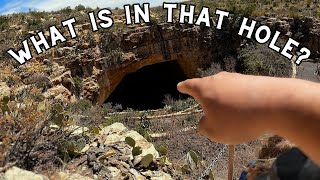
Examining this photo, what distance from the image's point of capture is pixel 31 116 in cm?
451

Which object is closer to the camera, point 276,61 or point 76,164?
point 76,164

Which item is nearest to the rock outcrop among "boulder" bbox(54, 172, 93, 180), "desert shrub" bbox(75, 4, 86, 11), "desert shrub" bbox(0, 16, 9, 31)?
"boulder" bbox(54, 172, 93, 180)

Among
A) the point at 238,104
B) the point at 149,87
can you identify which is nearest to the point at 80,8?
the point at 149,87

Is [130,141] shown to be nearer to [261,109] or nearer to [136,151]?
[136,151]

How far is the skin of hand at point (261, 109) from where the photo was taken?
1.76 metres

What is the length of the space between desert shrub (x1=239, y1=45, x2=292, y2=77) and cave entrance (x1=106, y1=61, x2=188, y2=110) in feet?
11.3

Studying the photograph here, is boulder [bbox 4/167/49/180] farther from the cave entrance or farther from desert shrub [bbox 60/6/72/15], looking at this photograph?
desert shrub [bbox 60/6/72/15]

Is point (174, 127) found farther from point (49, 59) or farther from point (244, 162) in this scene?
point (49, 59)

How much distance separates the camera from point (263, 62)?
17406 millimetres

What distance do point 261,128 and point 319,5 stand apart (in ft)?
64.8

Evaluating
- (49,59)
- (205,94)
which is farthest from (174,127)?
(205,94)

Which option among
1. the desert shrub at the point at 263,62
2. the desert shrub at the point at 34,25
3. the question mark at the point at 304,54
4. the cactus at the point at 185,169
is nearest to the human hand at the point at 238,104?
the cactus at the point at 185,169

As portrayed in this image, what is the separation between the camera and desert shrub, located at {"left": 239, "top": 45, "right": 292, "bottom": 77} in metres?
16.9

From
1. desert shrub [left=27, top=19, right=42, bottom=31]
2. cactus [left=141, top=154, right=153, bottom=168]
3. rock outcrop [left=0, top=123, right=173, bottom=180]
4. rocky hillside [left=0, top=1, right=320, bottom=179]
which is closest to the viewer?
rock outcrop [left=0, top=123, right=173, bottom=180]
